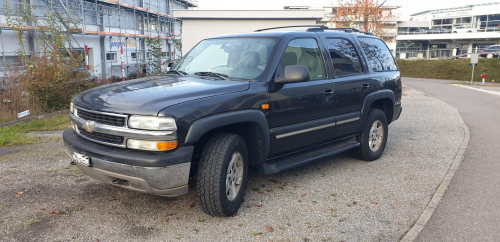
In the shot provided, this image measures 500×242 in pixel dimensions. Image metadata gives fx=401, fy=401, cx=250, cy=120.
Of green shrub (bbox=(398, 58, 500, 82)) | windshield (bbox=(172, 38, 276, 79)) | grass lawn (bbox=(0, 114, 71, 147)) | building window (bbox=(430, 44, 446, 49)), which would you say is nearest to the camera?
windshield (bbox=(172, 38, 276, 79))

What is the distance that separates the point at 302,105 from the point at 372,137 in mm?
2112

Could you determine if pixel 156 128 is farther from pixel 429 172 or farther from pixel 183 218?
pixel 429 172

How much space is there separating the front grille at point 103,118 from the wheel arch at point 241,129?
2.09 feet

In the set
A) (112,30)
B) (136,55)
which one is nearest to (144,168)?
(112,30)

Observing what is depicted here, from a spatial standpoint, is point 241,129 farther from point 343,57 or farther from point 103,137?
point 343,57

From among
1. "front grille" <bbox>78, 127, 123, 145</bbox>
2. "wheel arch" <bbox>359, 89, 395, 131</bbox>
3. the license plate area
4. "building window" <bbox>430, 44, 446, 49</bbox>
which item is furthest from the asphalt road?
"building window" <bbox>430, 44, 446, 49</bbox>

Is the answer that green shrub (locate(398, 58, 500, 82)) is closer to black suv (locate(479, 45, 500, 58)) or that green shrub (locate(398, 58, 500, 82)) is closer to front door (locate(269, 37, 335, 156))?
black suv (locate(479, 45, 500, 58))

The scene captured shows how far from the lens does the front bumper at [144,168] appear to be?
3.51 m

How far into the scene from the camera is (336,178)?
5516 millimetres

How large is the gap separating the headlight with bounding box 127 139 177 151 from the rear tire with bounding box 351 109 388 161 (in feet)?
11.5

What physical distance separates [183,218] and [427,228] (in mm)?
2469

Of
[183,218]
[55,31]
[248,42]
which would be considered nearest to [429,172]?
[248,42]

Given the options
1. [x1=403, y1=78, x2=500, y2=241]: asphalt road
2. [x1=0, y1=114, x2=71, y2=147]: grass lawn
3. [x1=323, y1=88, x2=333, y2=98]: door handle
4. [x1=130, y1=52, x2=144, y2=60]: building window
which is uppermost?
[x1=130, y1=52, x2=144, y2=60]: building window

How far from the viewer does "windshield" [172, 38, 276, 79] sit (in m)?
4.68
